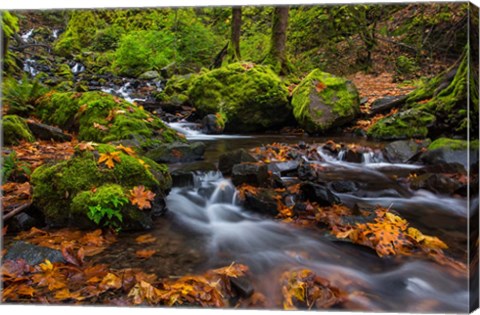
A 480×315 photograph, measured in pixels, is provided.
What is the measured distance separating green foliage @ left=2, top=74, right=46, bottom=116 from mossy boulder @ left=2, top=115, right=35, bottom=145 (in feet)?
0.39

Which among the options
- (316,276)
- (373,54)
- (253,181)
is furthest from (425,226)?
(373,54)

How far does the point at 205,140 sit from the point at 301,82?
1690mm

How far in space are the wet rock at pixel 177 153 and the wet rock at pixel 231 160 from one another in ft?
1.29

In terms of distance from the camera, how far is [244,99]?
677 cm

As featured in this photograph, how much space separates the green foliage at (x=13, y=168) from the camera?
2.84 m

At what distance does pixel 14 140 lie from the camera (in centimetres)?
416

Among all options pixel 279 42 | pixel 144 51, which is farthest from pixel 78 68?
pixel 279 42

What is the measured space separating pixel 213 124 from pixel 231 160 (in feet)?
8.33

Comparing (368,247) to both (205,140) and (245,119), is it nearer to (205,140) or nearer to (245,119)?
(205,140)

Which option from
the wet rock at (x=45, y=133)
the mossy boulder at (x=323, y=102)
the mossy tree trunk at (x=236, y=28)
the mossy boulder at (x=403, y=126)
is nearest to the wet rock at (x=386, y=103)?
the mossy boulder at (x=403, y=126)

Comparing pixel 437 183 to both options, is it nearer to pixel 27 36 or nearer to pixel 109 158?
pixel 109 158

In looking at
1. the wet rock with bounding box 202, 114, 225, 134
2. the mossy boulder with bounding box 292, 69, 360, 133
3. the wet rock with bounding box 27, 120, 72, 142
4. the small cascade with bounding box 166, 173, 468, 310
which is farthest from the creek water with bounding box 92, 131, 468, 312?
the wet rock with bounding box 202, 114, 225, 134

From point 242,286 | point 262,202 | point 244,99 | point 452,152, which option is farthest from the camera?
point 244,99

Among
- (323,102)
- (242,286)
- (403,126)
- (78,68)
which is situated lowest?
(242,286)
